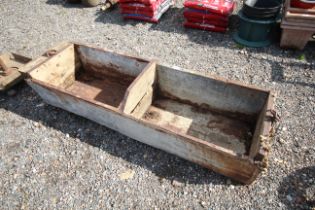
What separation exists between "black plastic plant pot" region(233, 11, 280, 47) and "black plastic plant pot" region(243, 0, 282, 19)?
0.36 ft

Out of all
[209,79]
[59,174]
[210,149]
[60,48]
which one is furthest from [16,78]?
[210,149]

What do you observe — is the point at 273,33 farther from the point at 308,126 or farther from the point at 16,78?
the point at 16,78

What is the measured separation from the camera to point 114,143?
445cm

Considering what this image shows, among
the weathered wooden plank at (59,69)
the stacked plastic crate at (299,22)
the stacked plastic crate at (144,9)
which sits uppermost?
the stacked plastic crate at (299,22)

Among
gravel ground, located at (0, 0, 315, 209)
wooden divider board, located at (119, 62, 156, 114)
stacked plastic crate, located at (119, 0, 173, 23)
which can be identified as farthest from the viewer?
stacked plastic crate, located at (119, 0, 173, 23)

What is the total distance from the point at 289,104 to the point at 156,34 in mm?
3849

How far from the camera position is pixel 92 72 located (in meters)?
5.51

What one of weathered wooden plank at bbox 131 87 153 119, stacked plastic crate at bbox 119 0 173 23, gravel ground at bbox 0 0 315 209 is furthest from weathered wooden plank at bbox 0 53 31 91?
stacked plastic crate at bbox 119 0 173 23

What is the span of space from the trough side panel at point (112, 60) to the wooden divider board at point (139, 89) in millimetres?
240

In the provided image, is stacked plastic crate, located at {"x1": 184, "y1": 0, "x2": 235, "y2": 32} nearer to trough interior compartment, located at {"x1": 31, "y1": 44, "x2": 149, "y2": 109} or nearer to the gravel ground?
the gravel ground

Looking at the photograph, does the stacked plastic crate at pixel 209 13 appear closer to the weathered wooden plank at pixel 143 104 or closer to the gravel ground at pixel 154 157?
the gravel ground at pixel 154 157

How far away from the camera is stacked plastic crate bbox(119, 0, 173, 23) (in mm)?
6949

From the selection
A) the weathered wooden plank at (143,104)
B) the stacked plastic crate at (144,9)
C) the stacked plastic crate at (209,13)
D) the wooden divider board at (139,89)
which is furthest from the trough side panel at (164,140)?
the stacked plastic crate at (209,13)

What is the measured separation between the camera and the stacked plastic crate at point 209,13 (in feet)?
20.6
